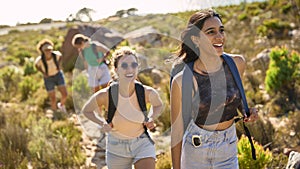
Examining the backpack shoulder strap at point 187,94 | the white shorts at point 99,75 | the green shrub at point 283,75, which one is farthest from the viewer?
the green shrub at point 283,75

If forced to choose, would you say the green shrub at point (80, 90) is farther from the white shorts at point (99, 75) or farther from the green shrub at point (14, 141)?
the green shrub at point (14, 141)

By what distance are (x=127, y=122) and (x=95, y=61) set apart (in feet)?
11.1

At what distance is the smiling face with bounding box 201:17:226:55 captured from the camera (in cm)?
247

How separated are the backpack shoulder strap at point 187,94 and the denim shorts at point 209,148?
5 centimetres

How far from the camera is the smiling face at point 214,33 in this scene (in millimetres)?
2472

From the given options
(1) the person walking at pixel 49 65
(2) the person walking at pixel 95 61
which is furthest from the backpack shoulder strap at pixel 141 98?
(1) the person walking at pixel 49 65

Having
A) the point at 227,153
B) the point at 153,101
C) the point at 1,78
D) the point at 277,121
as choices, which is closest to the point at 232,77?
the point at 227,153

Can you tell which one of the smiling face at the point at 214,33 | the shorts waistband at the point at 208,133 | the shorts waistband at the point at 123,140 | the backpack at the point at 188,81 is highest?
the smiling face at the point at 214,33

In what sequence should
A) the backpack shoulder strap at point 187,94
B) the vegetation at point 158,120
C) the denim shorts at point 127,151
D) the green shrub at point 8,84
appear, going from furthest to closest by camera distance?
the green shrub at point 8,84
the vegetation at point 158,120
the denim shorts at point 127,151
the backpack shoulder strap at point 187,94

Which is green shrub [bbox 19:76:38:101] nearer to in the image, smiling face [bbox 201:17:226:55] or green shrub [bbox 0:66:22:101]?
green shrub [bbox 0:66:22:101]

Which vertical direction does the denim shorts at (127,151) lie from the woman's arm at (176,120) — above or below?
below

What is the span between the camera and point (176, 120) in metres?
2.49

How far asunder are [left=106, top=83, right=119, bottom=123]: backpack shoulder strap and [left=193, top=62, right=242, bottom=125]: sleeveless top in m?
0.99

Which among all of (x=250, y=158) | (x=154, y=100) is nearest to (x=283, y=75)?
(x=250, y=158)
